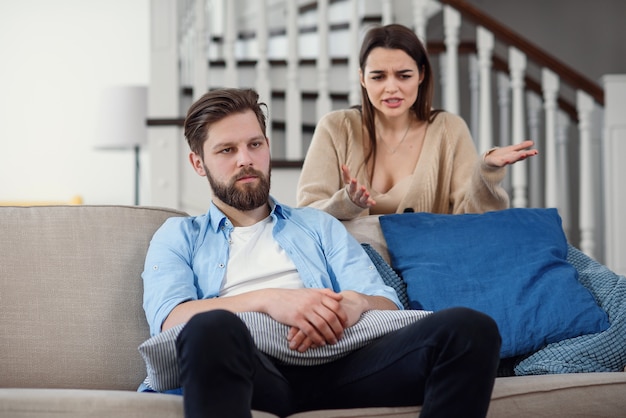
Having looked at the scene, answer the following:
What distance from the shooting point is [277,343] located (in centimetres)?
152

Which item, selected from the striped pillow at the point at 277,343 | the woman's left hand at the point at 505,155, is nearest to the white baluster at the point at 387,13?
the woman's left hand at the point at 505,155

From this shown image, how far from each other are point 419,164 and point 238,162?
2.69ft

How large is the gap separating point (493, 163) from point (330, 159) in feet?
1.69

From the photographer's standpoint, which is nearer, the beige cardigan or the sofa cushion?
the sofa cushion

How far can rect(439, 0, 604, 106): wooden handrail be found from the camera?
3.62 meters

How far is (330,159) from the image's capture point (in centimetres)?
247

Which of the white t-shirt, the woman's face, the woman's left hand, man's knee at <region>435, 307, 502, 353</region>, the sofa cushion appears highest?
the woman's face

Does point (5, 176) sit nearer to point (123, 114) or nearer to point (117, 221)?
point (123, 114)

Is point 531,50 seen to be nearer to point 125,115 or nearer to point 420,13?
point 420,13

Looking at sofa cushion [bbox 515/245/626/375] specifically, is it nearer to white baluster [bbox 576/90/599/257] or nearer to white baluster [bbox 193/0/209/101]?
white baluster [bbox 576/90/599/257]

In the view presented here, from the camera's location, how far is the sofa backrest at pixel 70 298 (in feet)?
5.79

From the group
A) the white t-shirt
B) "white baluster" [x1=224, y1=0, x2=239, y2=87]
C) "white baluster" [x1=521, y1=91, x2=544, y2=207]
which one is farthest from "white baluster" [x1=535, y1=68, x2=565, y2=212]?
the white t-shirt

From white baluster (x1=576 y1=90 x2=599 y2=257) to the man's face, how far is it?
213 cm

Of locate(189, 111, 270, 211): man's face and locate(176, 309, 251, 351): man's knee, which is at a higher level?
locate(189, 111, 270, 211): man's face
